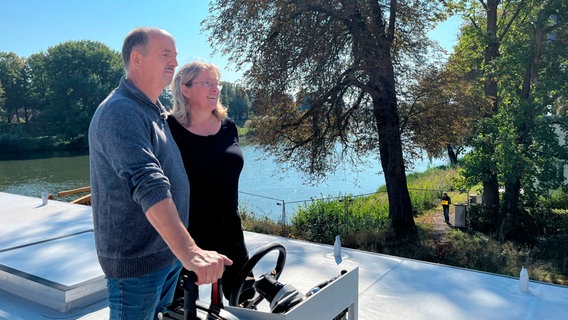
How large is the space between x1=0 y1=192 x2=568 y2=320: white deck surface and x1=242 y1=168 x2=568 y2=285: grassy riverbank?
13.7 feet

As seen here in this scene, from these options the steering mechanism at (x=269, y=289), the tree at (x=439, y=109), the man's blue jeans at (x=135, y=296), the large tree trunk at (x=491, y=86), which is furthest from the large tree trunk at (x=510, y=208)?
the man's blue jeans at (x=135, y=296)

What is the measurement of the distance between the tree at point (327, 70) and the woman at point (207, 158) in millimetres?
6905

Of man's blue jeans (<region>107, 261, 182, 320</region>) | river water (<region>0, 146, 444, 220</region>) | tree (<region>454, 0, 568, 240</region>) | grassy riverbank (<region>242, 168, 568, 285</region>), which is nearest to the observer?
man's blue jeans (<region>107, 261, 182, 320</region>)

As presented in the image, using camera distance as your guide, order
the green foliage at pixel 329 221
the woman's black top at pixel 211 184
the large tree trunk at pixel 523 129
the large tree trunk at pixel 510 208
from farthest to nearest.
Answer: the large tree trunk at pixel 510 208
the green foliage at pixel 329 221
the large tree trunk at pixel 523 129
the woman's black top at pixel 211 184

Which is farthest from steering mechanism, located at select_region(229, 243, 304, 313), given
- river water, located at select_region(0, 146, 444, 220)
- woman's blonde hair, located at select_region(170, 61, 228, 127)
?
river water, located at select_region(0, 146, 444, 220)

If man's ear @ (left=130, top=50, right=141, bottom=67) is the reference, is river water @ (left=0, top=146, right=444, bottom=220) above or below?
below

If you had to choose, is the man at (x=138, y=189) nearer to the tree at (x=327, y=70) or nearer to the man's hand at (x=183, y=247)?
the man's hand at (x=183, y=247)

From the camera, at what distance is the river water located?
34.9ft

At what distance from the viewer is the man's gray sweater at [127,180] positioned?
1.17 metres

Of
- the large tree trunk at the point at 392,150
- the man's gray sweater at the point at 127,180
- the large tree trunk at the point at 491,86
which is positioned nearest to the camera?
the man's gray sweater at the point at 127,180

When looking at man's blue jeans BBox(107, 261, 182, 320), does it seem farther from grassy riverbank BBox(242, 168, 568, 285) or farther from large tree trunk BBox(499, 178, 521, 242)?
large tree trunk BBox(499, 178, 521, 242)

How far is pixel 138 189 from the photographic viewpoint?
3.72 ft

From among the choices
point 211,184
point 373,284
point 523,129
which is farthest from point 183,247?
point 523,129

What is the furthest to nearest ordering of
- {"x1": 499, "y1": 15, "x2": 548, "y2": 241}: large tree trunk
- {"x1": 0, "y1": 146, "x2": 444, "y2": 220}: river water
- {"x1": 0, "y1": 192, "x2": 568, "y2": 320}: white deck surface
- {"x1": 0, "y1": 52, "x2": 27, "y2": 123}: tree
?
1. {"x1": 0, "y1": 52, "x2": 27, "y2": 123}: tree
2. {"x1": 0, "y1": 146, "x2": 444, "y2": 220}: river water
3. {"x1": 499, "y1": 15, "x2": 548, "y2": 241}: large tree trunk
4. {"x1": 0, "y1": 192, "x2": 568, "y2": 320}: white deck surface
